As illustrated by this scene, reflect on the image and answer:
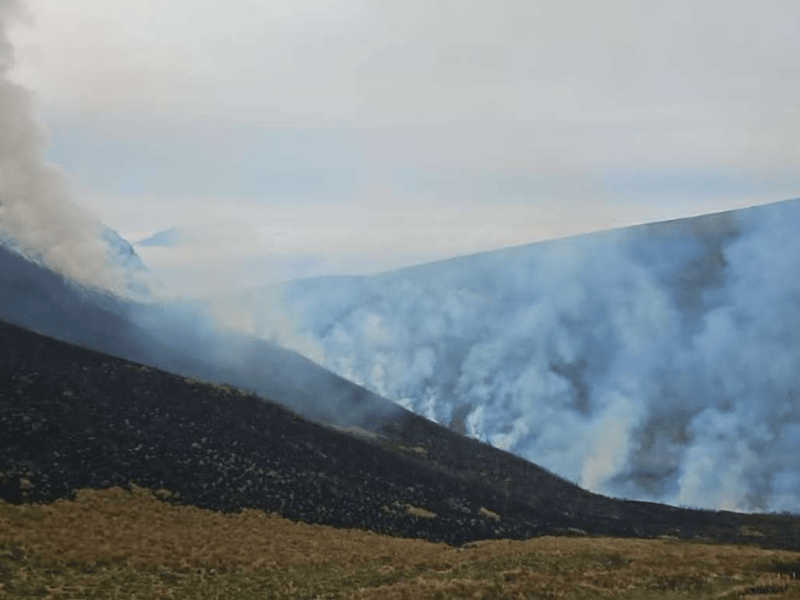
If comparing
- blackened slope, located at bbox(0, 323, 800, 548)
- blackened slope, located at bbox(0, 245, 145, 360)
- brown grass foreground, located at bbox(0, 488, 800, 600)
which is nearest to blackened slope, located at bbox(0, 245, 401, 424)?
blackened slope, located at bbox(0, 245, 145, 360)

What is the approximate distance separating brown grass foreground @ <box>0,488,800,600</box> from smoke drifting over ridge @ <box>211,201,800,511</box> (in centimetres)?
11407

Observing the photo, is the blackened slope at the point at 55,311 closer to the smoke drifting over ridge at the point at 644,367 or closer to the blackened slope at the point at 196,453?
the blackened slope at the point at 196,453

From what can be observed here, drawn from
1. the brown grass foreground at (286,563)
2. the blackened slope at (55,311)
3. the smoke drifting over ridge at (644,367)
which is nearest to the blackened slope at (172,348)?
the blackened slope at (55,311)

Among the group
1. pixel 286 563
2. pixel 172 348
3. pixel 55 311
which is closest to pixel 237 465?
pixel 286 563

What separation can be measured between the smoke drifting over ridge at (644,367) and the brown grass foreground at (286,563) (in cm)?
11407

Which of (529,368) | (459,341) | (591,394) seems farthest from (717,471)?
(459,341)

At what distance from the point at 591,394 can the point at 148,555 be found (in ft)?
492

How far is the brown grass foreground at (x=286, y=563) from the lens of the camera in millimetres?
33656

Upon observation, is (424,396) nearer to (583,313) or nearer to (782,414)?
(583,313)

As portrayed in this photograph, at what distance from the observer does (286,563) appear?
41500 millimetres

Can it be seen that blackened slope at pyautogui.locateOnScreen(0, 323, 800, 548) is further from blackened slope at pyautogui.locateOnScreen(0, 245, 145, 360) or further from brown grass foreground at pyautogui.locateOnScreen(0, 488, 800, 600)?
blackened slope at pyautogui.locateOnScreen(0, 245, 145, 360)

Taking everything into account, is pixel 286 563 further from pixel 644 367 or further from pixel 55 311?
pixel 644 367

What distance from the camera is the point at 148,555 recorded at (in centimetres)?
3894

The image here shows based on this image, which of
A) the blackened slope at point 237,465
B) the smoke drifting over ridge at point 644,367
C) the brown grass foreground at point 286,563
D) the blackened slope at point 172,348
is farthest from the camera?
the smoke drifting over ridge at point 644,367
